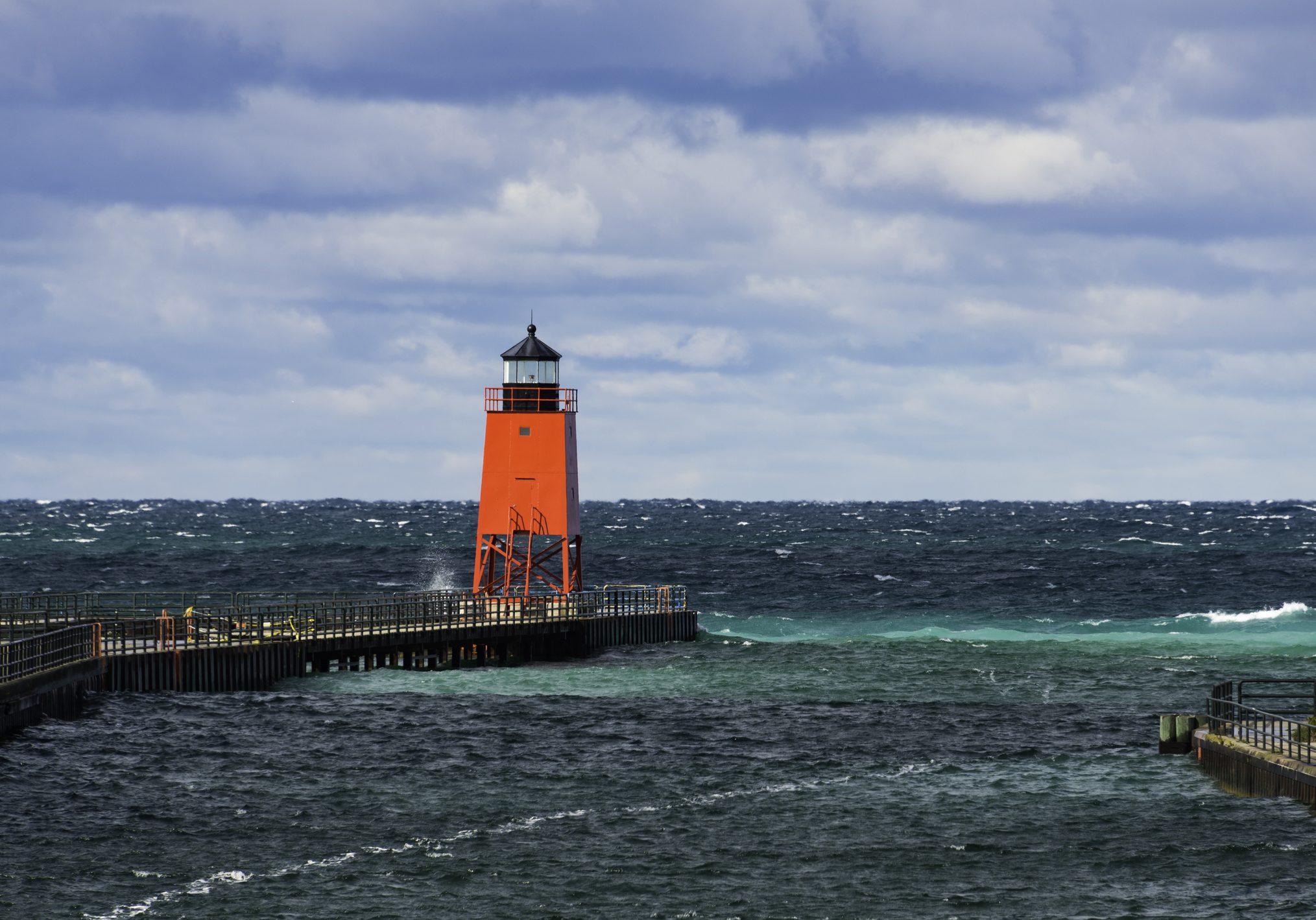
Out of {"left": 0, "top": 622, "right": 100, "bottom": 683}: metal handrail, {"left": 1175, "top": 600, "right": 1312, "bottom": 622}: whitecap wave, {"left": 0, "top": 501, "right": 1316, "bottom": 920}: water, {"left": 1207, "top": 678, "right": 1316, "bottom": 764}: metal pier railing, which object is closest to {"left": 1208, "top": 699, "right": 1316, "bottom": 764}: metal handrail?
{"left": 1207, "top": 678, "right": 1316, "bottom": 764}: metal pier railing

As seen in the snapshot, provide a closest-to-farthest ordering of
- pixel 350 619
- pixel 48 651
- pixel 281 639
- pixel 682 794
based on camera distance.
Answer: pixel 682 794 → pixel 48 651 → pixel 281 639 → pixel 350 619

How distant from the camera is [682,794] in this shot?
31516 mm

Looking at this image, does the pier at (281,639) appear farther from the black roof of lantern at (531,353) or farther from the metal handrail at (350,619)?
the black roof of lantern at (531,353)

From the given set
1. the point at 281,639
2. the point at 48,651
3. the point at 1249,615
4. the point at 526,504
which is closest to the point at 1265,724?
the point at 48,651

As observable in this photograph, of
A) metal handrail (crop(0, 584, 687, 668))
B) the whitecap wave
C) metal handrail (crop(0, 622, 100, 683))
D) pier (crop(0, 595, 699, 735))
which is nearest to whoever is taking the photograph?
metal handrail (crop(0, 622, 100, 683))

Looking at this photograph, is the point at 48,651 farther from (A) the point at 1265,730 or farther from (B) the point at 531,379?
(A) the point at 1265,730

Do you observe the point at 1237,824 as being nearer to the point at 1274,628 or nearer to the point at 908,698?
the point at 908,698

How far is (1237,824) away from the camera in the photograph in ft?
93.0

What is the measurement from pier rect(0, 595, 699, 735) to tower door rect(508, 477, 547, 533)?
2435mm

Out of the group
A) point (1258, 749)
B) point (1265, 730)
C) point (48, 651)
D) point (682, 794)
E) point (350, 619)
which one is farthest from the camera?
point (350, 619)

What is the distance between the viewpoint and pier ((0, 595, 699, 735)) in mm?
39250

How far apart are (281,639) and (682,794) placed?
20.3m

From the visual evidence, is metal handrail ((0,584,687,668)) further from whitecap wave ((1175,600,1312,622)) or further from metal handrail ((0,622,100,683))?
whitecap wave ((1175,600,1312,622))

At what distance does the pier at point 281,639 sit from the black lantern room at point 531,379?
6.31 meters
